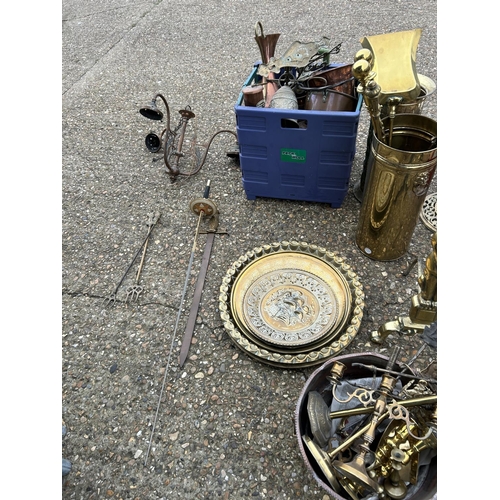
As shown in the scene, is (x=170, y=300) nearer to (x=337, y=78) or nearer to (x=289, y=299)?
(x=289, y=299)

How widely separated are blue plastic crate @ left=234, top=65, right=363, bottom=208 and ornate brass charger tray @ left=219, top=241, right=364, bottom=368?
0.56m

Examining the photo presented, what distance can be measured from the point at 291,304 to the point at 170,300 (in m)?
0.79

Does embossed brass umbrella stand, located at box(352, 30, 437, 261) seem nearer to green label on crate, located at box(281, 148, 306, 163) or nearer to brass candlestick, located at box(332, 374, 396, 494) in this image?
green label on crate, located at box(281, 148, 306, 163)

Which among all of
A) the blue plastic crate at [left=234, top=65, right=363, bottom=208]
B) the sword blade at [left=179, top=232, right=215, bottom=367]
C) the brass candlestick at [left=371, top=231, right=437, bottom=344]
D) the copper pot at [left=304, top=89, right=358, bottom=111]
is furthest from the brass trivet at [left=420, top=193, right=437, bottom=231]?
the sword blade at [left=179, top=232, right=215, bottom=367]

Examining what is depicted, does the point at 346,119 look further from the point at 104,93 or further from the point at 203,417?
the point at 104,93

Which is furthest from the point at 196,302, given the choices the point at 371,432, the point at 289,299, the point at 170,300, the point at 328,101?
the point at 328,101

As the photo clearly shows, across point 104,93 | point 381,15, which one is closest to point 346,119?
point 104,93

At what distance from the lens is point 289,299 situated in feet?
7.14

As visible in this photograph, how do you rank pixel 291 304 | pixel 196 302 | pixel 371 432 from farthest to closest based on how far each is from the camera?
pixel 196 302 < pixel 291 304 < pixel 371 432

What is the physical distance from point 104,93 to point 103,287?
2.94 meters

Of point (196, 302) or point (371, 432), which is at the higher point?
point (371, 432)

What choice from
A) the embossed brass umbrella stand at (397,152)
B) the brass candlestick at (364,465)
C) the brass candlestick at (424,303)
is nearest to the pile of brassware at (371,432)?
the brass candlestick at (364,465)

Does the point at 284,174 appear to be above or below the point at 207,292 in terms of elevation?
above

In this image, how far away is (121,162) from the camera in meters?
3.41
